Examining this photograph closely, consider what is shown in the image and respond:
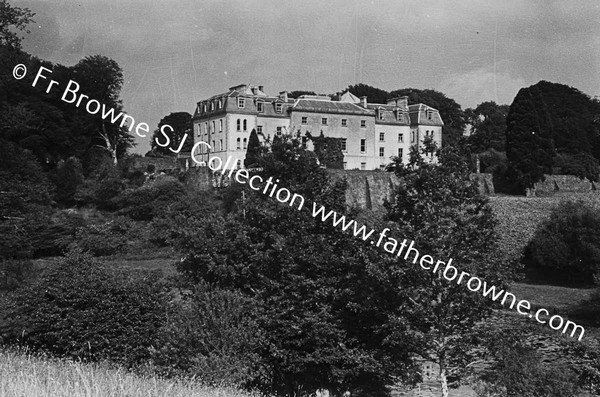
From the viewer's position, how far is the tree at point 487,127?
7419 cm

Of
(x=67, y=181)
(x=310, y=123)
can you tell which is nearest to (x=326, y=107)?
(x=310, y=123)

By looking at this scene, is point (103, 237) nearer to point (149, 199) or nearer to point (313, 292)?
point (149, 199)

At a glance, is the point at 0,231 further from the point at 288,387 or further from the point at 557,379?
the point at 557,379

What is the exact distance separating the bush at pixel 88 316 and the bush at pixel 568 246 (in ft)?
76.7

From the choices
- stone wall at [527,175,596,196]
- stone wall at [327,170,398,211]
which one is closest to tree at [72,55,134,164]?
stone wall at [327,170,398,211]

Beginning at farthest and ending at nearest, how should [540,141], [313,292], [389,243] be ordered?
[540,141]
[313,292]
[389,243]

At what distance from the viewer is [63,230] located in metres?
41.6

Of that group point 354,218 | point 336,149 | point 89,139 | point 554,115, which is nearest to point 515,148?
point 336,149

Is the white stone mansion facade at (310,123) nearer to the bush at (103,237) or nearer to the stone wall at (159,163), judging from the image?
the stone wall at (159,163)

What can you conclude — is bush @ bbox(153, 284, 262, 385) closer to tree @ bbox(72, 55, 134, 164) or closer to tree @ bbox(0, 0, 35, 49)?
tree @ bbox(0, 0, 35, 49)

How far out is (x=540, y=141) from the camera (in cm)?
4922

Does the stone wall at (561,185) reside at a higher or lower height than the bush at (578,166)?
lower

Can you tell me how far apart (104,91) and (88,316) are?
32774mm

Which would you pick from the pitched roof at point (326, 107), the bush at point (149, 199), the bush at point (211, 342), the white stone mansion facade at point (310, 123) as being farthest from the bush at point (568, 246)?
the bush at point (211, 342)
